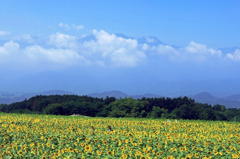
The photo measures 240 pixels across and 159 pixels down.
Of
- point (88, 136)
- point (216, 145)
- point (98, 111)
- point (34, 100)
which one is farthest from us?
point (34, 100)

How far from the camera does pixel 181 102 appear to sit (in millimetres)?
43438

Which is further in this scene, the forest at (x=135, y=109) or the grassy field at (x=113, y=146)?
the forest at (x=135, y=109)

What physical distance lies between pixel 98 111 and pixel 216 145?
29.9 metres

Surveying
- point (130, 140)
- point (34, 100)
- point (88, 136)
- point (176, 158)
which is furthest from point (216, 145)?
point (34, 100)

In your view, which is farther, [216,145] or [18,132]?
[18,132]

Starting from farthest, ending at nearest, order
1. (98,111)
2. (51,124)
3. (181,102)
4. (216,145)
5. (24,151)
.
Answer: (181,102), (98,111), (51,124), (24,151), (216,145)

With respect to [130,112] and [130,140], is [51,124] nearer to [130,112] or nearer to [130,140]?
[130,140]

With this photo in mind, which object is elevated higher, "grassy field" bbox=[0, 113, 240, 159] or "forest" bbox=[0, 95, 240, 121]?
"forest" bbox=[0, 95, 240, 121]

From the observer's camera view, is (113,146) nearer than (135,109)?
Yes

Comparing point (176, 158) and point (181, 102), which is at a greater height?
point (181, 102)

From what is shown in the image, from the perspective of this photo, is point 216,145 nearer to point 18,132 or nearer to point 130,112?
point 18,132

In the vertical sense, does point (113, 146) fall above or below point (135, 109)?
below

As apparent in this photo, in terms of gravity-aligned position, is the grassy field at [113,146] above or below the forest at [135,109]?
below

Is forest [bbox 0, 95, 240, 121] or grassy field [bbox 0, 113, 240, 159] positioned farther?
forest [bbox 0, 95, 240, 121]
